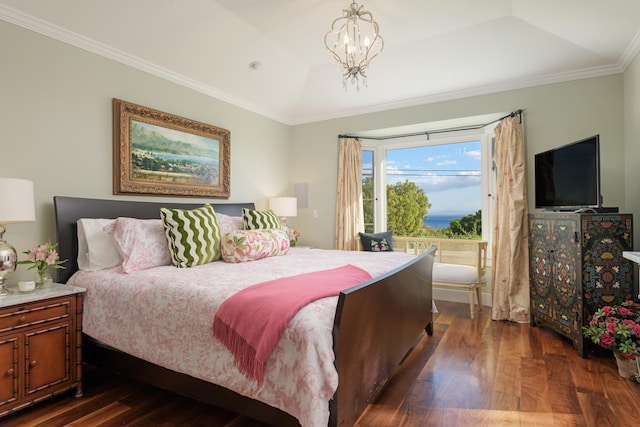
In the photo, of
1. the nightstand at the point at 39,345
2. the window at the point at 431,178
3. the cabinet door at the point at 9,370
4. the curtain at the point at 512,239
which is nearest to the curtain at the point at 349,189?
the window at the point at 431,178

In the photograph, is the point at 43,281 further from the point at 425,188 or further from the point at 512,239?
A: the point at 425,188

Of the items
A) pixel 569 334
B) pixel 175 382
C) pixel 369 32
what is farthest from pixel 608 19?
pixel 175 382

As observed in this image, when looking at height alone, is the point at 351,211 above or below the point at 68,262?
above

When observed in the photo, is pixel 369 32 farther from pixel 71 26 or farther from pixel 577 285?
pixel 577 285

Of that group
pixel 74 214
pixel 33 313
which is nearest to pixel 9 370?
pixel 33 313

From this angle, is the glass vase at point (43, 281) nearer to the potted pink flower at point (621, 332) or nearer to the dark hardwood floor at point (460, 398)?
the dark hardwood floor at point (460, 398)

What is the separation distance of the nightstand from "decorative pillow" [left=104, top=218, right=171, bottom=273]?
13.8 inches

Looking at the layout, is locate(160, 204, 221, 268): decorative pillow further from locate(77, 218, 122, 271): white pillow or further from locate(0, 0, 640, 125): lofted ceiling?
locate(0, 0, 640, 125): lofted ceiling

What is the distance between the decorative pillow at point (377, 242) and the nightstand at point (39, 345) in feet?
10.2

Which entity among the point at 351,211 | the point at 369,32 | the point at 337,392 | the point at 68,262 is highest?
the point at 369,32

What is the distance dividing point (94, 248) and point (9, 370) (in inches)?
34.9

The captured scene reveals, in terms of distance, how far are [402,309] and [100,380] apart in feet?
7.15

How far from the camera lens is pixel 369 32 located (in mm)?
3453

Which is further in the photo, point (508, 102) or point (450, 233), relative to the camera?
point (450, 233)
